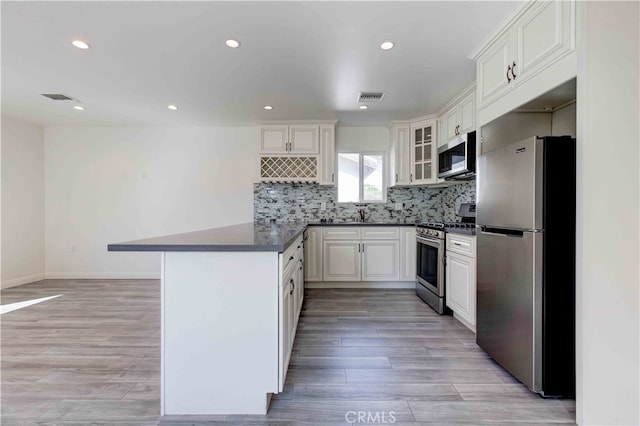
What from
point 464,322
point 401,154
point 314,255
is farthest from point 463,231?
point 314,255

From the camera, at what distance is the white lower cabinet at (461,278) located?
257cm

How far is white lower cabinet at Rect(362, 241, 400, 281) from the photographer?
159 inches

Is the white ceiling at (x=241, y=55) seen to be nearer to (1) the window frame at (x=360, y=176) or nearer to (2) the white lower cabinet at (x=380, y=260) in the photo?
(1) the window frame at (x=360, y=176)

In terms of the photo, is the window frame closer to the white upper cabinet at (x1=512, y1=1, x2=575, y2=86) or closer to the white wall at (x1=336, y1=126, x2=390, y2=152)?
the white wall at (x1=336, y1=126, x2=390, y2=152)

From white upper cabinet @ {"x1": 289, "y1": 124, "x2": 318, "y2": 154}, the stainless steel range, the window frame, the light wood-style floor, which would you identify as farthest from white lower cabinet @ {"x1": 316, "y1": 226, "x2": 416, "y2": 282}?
white upper cabinet @ {"x1": 289, "y1": 124, "x2": 318, "y2": 154}

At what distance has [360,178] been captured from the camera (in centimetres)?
470

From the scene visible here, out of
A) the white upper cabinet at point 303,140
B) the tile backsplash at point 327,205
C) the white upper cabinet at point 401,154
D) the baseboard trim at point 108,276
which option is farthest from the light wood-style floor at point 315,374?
the white upper cabinet at point 303,140

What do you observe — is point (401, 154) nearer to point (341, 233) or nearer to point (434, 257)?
point (341, 233)

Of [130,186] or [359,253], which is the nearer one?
[359,253]

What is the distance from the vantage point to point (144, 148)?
4.69 meters

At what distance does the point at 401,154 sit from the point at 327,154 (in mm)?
1065

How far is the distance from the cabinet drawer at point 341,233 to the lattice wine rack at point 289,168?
2.60 feet

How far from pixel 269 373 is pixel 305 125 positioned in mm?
3447

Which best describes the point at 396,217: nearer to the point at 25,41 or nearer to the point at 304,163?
Result: the point at 304,163
